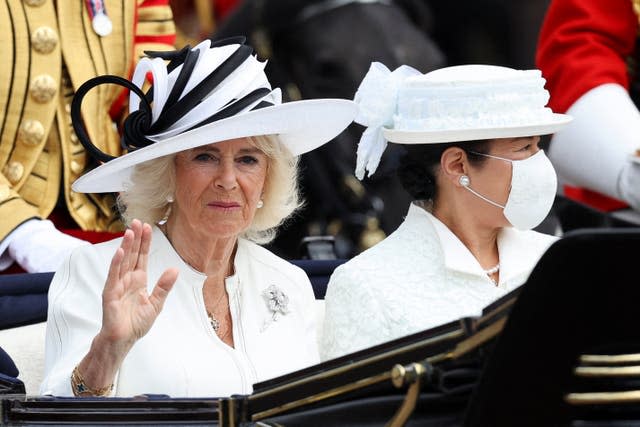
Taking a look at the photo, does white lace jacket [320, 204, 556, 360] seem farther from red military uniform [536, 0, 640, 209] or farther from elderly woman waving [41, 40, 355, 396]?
red military uniform [536, 0, 640, 209]

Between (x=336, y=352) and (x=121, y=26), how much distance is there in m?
1.12

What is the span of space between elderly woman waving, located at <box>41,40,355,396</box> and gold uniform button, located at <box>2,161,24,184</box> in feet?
1.53

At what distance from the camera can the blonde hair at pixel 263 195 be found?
3.01m

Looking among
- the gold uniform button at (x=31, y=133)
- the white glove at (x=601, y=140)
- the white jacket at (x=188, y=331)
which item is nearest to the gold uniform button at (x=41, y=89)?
the gold uniform button at (x=31, y=133)

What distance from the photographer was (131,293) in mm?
2619

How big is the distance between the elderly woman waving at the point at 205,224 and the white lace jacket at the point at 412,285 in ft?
0.44

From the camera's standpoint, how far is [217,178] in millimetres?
2953

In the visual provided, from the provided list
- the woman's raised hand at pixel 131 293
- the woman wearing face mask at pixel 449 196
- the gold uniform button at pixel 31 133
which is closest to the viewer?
the woman's raised hand at pixel 131 293

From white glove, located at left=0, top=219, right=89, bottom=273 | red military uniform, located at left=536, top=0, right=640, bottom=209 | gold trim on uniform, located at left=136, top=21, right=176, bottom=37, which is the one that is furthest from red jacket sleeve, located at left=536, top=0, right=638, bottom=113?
white glove, located at left=0, top=219, right=89, bottom=273

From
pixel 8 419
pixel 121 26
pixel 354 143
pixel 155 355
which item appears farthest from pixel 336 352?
pixel 354 143

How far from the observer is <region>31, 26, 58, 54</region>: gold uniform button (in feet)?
11.7

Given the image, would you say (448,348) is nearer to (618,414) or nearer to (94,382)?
(618,414)

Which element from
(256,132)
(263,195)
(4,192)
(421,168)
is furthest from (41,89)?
(421,168)

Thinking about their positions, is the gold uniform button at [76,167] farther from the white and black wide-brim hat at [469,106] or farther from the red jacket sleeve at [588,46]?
the red jacket sleeve at [588,46]
